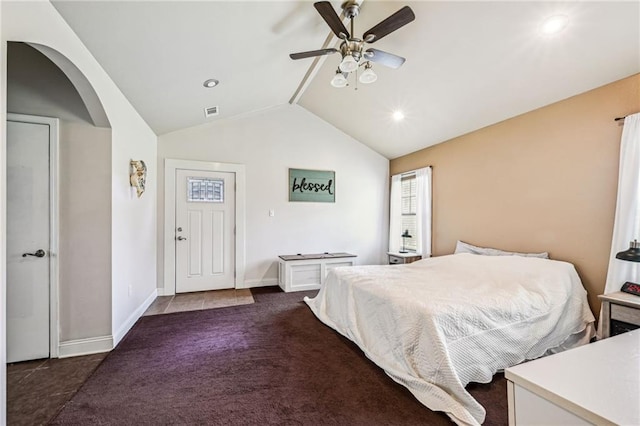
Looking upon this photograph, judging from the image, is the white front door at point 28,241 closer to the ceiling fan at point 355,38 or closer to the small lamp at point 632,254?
the ceiling fan at point 355,38

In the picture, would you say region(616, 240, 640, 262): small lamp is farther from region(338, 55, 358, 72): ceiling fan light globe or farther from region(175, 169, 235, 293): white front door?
region(175, 169, 235, 293): white front door

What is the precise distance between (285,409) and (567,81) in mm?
3698

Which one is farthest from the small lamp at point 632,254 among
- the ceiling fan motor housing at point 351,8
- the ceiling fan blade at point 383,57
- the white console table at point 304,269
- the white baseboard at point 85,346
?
the white baseboard at point 85,346

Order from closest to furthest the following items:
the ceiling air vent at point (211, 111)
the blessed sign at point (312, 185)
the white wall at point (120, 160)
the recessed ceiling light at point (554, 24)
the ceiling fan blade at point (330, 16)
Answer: the white wall at point (120, 160)
the ceiling fan blade at point (330, 16)
the recessed ceiling light at point (554, 24)
the ceiling air vent at point (211, 111)
the blessed sign at point (312, 185)

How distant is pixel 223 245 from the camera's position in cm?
446

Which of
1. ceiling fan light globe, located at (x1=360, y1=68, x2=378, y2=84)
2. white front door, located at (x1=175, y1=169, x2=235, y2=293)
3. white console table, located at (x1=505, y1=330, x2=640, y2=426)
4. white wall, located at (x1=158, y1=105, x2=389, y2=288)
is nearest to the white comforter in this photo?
white console table, located at (x1=505, y1=330, x2=640, y2=426)

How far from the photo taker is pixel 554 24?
2.15m

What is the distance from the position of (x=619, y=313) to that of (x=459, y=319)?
139 cm

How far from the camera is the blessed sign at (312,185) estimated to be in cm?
486

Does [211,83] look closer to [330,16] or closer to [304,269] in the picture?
[330,16]

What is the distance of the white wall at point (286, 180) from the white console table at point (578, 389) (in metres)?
4.19

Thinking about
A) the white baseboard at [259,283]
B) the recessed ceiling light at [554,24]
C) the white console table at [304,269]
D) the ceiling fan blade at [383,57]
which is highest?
the recessed ceiling light at [554,24]

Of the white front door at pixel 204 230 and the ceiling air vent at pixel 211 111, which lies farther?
the white front door at pixel 204 230

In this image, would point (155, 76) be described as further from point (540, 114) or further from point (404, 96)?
point (540, 114)
